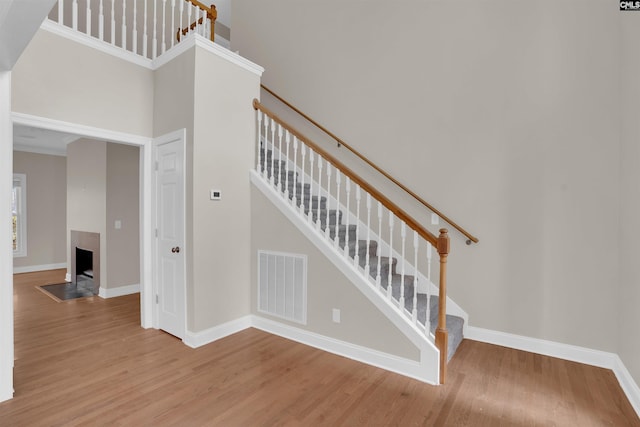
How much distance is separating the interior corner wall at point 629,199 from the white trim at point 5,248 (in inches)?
177

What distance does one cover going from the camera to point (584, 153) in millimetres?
2906

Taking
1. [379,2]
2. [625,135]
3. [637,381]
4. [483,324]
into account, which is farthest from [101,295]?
[625,135]

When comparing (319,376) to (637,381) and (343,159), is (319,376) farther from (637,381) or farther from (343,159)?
(343,159)

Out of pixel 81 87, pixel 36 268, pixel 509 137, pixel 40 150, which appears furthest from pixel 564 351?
pixel 40 150

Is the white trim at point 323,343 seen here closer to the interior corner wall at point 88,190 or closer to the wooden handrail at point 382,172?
the wooden handrail at point 382,172

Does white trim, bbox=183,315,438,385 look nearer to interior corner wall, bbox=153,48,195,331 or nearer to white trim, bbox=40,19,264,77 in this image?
interior corner wall, bbox=153,48,195,331

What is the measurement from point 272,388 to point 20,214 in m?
7.61

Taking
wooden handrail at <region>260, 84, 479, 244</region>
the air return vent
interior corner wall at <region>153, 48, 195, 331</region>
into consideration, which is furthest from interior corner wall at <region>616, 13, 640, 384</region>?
interior corner wall at <region>153, 48, 195, 331</region>

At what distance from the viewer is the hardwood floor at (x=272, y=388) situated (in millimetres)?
2082

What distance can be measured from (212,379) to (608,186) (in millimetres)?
3811

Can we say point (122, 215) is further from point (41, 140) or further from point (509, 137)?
point (509, 137)

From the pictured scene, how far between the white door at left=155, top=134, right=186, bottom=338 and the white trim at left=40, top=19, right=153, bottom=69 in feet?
2.96

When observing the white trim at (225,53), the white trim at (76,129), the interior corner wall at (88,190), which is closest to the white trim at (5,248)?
the white trim at (76,129)

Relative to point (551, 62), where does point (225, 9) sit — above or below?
above
